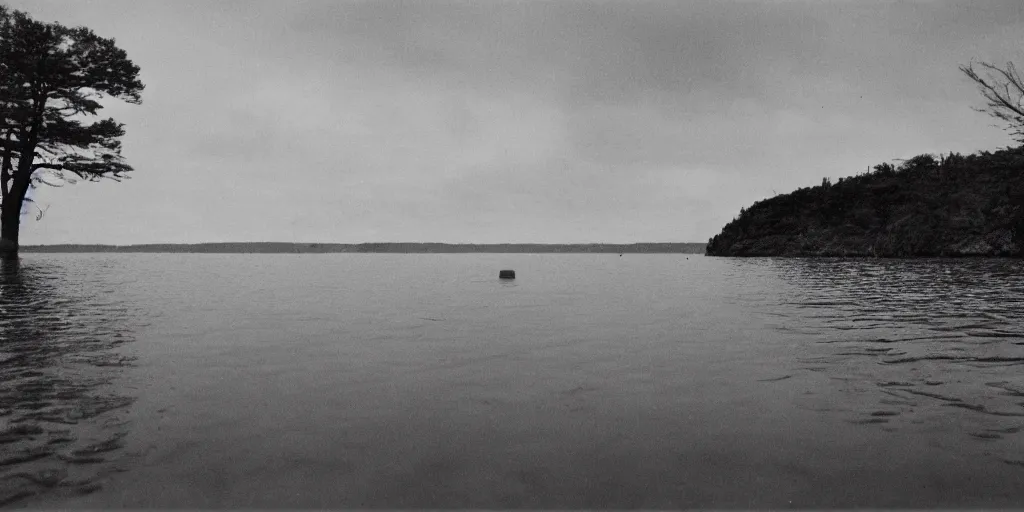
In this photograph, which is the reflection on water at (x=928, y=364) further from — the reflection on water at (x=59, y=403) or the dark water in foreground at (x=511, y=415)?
the reflection on water at (x=59, y=403)

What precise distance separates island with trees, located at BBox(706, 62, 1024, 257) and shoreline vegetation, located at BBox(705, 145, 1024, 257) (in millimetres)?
148

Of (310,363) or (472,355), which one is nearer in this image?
(310,363)

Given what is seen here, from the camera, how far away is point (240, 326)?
1294cm

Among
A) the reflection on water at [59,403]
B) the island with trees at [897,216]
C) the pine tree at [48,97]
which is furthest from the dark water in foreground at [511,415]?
the island with trees at [897,216]

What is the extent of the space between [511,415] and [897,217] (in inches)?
4587

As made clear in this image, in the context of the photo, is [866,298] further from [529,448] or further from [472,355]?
[529,448]

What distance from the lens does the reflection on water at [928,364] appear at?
538 centimetres

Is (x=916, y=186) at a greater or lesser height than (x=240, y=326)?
greater

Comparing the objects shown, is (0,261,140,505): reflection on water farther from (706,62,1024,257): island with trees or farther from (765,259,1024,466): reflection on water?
(706,62,1024,257): island with trees

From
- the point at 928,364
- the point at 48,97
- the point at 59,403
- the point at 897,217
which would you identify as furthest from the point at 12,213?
the point at 897,217

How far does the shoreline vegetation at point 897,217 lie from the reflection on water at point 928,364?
6495cm

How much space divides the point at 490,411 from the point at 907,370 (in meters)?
6.31

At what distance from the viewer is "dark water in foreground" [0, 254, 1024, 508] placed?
3.89 m

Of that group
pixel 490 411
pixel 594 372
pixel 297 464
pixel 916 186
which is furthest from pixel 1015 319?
pixel 916 186
